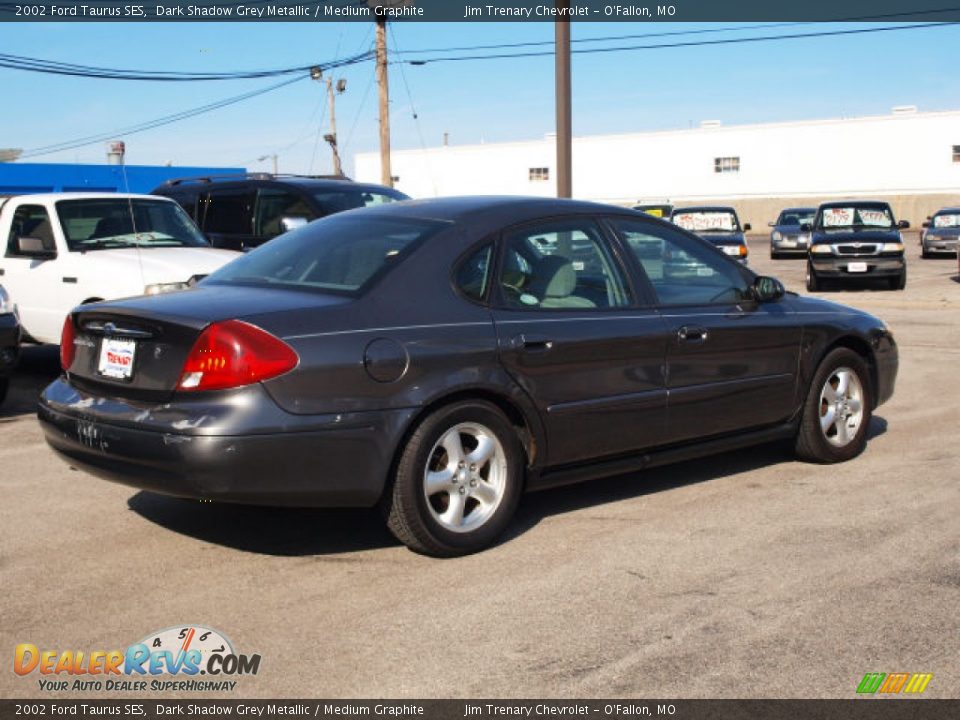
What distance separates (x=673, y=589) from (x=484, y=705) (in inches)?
52.3

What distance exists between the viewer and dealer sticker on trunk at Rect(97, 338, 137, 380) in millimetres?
5062

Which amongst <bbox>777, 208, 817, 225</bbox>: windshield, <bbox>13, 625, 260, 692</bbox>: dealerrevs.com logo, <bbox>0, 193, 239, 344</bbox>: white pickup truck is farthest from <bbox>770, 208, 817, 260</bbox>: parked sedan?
<bbox>13, 625, 260, 692</bbox>: dealerrevs.com logo

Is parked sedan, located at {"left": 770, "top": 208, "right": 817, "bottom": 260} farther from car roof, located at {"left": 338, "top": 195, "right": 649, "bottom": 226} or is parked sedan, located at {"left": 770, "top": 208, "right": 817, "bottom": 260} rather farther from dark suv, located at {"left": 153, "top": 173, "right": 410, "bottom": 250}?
car roof, located at {"left": 338, "top": 195, "right": 649, "bottom": 226}

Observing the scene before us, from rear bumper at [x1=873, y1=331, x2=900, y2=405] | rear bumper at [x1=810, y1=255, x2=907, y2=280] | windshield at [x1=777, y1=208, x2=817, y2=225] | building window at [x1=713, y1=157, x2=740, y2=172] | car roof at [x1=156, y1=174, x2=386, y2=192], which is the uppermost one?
building window at [x1=713, y1=157, x2=740, y2=172]

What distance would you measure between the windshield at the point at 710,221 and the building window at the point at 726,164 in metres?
38.1

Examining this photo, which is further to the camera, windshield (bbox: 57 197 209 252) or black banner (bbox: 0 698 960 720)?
windshield (bbox: 57 197 209 252)

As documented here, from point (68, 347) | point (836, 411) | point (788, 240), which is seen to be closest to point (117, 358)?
point (68, 347)

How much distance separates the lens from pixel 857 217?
22.5 metres

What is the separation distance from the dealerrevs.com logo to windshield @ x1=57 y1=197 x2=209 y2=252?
690 cm

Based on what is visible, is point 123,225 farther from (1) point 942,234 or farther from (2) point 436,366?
(1) point 942,234

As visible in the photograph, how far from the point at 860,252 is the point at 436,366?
17.5 meters

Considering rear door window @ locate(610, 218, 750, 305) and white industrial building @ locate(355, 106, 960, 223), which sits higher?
white industrial building @ locate(355, 106, 960, 223)

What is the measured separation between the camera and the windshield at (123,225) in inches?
423

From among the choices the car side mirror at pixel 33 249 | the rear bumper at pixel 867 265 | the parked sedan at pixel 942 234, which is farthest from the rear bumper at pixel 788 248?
the car side mirror at pixel 33 249
